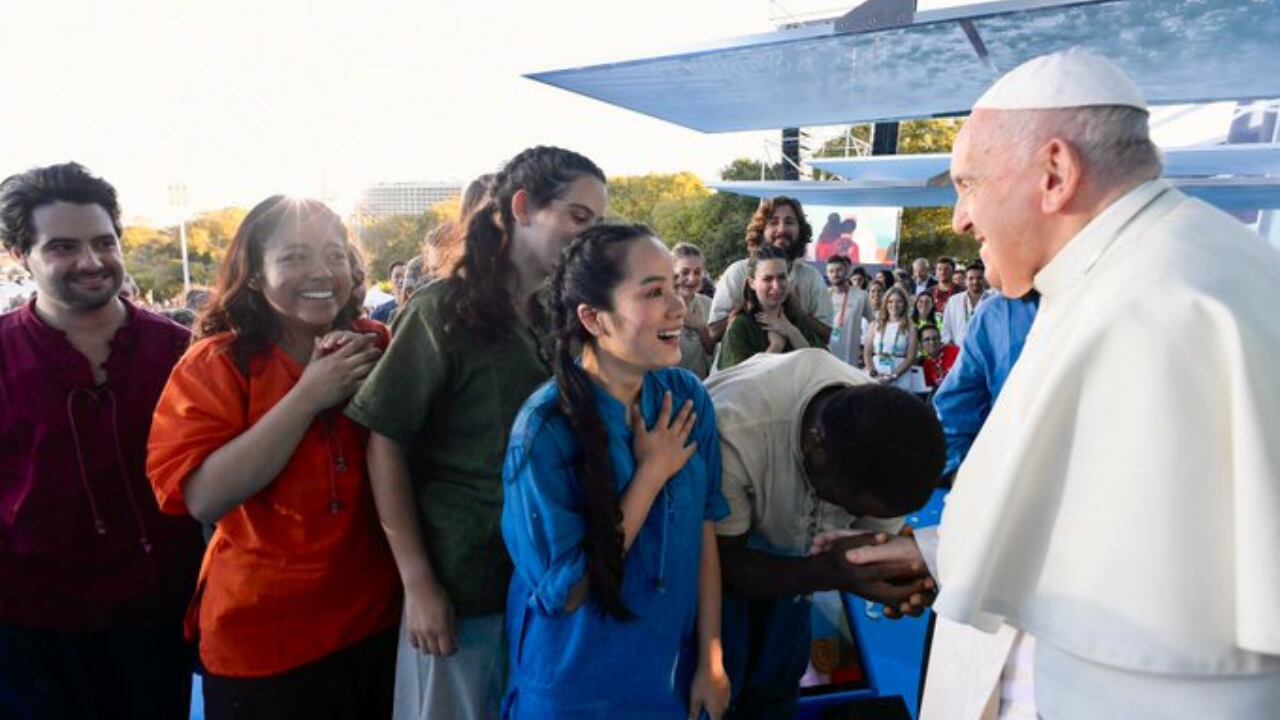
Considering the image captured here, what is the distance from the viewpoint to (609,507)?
1.67 metres

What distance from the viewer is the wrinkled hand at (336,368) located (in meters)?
1.83

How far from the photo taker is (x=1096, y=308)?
122 cm

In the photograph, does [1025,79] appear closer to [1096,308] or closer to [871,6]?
[1096,308]

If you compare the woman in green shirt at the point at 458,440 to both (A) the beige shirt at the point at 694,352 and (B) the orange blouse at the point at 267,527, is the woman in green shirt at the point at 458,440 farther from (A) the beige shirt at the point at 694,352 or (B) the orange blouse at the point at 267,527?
(A) the beige shirt at the point at 694,352

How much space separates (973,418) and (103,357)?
11.4 feet

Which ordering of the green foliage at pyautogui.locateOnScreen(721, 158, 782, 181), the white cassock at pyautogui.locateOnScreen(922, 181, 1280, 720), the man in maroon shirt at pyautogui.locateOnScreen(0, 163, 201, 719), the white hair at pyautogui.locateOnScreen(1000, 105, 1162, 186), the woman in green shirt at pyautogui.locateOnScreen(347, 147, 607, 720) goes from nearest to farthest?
1. the white cassock at pyautogui.locateOnScreen(922, 181, 1280, 720)
2. the white hair at pyautogui.locateOnScreen(1000, 105, 1162, 186)
3. the woman in green shirt at pyautogui.locateOnScreen(347, 147, 607, 720)
4. the man in maroon shirt at pyautogui.locateOnScreen(0, 163, 201, 719)
5. the green foliage at pyautogui.locateOnScreen(721, 158, 782, 181)

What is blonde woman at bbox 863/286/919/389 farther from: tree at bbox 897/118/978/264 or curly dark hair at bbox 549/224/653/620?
tree at bbox 897/118/978/264

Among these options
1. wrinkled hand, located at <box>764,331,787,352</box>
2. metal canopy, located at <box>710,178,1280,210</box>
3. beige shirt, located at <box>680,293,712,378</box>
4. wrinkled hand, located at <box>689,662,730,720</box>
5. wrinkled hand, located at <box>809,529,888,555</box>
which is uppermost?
metal canopy, located at <box>710,178,1280,210</box>

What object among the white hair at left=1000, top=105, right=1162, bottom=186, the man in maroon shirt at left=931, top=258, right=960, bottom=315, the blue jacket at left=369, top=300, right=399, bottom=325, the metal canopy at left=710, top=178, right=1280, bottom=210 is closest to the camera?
the white hair at left=1000, top=105, right=1162, bottom=186

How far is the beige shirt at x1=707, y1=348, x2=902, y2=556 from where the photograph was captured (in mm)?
2125

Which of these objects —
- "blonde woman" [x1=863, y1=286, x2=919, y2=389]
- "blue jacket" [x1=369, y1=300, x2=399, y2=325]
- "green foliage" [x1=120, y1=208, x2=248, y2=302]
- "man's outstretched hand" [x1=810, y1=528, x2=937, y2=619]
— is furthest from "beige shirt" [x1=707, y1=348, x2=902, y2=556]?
"green foliage" [x1=120, y1=208, x2=248, y2=302]

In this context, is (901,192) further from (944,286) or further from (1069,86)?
(1069,86)

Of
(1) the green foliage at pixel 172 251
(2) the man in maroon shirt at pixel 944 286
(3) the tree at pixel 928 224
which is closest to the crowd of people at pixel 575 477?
(2) the man in maroon shirt at pixel 944 286

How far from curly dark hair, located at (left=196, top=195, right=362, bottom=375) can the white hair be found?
176cm
